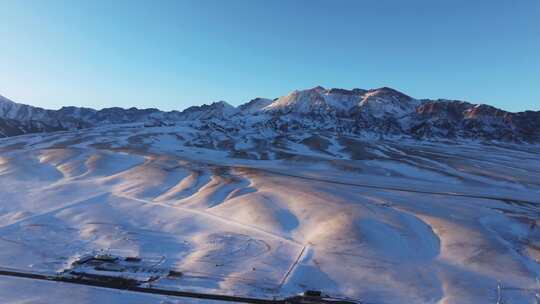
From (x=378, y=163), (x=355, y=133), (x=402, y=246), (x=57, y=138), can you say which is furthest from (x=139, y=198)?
(x=355, y=133)

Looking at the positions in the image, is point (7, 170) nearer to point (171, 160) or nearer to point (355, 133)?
point (171, 160)

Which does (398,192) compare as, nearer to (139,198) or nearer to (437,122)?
(139,198)

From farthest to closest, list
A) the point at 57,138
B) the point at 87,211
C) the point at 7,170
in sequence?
the point at 57,138, the point at 7,170, the point at 87,211

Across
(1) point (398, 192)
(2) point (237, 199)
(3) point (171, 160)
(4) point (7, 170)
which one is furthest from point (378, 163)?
→ (4) point (7, 170)

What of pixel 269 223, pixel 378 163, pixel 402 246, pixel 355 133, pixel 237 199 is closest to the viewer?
pixel 402 246

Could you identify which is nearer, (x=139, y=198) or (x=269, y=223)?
(x=269, y=223)

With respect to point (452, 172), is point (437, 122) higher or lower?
higher
